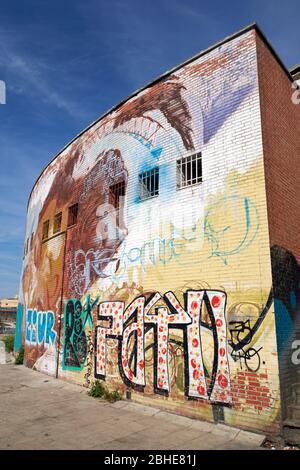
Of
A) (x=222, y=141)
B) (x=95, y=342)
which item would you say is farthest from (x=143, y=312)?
(x=222, y=141)

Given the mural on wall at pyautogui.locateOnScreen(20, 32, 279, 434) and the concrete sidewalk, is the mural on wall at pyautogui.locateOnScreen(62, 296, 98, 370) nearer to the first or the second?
the mural on wall at pyautogui.locateOnScreen(20, 32, 279, 434)

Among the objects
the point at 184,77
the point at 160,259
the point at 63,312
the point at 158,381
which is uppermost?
the point at 184,77

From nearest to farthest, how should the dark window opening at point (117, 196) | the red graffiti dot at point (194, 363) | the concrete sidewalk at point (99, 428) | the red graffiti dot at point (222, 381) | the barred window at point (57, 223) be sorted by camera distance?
the concrete sidewalk at point (99, 428) < the red graffiti dot at point (222, 381) < the red graffiti dot at point (194, 363) < the dark window opening at point (117, 196) < the barred window at point (57, 223)

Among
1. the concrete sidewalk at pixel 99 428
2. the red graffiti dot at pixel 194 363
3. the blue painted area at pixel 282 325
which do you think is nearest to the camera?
the concrete sidewalk at pixel 99 428

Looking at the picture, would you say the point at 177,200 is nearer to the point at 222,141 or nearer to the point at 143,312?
the point at 222,141

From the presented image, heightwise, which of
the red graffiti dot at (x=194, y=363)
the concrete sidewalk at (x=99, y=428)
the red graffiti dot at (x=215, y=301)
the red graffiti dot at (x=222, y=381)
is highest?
the red graffiti dot at (x=215, y=301)

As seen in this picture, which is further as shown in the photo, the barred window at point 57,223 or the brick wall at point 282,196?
the barred window at point 57,223

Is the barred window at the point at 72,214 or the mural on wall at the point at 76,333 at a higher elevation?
the barred window at the point at 72,214

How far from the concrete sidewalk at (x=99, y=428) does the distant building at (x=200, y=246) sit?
40 cm

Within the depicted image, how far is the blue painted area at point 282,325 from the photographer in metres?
6.15

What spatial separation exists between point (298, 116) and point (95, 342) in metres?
8.39

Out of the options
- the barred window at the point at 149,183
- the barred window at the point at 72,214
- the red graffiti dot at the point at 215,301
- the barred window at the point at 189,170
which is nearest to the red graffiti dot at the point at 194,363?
the red graffiti dot at the point at 215,301

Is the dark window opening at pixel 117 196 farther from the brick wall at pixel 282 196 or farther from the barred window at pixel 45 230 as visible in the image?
the barred window at pixel 45 230

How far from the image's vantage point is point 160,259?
27.5 feet
